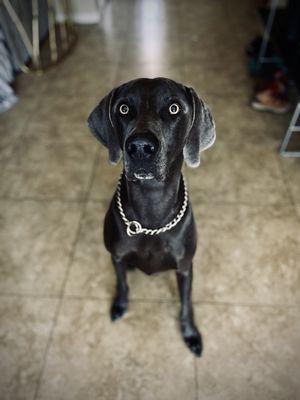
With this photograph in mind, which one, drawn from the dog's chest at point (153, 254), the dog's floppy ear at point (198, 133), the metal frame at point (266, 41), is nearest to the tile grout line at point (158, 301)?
the dog's chest at point (153, 254)

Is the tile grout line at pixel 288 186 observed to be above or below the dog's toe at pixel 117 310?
above

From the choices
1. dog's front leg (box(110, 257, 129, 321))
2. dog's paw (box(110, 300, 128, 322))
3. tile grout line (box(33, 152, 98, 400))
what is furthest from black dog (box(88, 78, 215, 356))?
tile grout line (box(33, 152, 98, 400))

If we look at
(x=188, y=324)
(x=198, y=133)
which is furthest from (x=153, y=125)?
Answer: (x=188, y=324)

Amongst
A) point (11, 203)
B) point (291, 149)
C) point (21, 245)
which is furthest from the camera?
point (291, 149)

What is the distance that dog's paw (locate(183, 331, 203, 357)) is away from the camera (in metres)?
1.53

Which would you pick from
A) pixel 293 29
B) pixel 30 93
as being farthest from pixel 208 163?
pixel 30 93

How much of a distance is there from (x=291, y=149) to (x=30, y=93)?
2.35m

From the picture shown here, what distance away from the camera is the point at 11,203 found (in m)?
2.20

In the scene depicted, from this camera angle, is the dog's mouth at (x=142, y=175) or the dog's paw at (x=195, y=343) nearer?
the dog's mouth at (x=142, y=175)

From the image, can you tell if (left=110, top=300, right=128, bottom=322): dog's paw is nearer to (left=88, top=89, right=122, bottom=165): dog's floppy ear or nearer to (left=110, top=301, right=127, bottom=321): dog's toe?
(left=110, top=301, right=127, bottom=321): dog's toe

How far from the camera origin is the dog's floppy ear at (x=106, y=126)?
122 centimetres

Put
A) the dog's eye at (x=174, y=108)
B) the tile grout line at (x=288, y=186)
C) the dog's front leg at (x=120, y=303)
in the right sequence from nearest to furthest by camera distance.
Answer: the dog's eye at (x=174, y=108), the dog's front leg at (x=120, y=303), the tile grout line at (x=288, y=186)

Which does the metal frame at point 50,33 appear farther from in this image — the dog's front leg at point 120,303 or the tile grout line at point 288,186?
the dog's front leg at point 120,303

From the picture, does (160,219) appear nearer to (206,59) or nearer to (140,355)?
(140,355)
